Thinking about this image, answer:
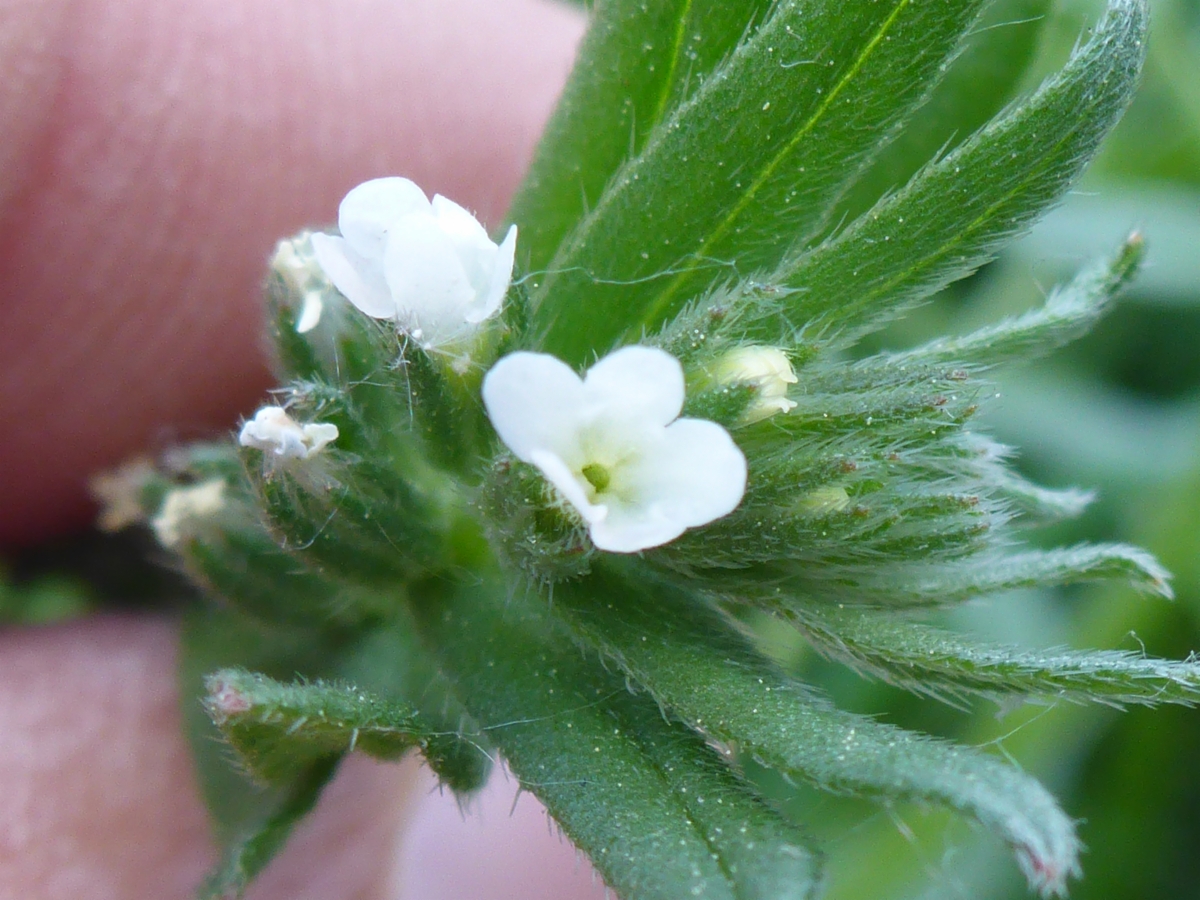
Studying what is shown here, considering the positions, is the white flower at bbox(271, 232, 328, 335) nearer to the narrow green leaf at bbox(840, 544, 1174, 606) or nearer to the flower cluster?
the flower cluster

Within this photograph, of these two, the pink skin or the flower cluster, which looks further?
the pink skin

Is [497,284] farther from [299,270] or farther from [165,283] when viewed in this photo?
[165,283]

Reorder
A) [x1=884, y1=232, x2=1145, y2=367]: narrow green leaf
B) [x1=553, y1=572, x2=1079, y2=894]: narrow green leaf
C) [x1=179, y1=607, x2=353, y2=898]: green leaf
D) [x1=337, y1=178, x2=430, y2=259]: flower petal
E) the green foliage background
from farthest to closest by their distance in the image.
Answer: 1. the green foliage background
2. [x1=179, y1=607, x2=353, y2=898]: green leaf
3. [x1=884, y1=232, x2=1145, y2=367]: narrow green leaf
4. [x1=337, y1=178, x2=430, y2=259]: flower petal
5. [x1=553, y1=572, x2=1079, y2=894]: narrow green leaf

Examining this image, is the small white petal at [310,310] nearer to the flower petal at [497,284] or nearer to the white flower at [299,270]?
the white flower at [299,270]

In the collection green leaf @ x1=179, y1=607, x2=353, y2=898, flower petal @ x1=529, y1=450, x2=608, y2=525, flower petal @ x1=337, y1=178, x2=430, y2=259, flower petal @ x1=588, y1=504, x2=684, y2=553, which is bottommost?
green leaf @ x1=179, y1=607, x2=353, y2=898

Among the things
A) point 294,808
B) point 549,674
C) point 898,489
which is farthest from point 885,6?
point 294,808

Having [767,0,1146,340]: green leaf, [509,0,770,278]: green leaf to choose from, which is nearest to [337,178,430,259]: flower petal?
[509,0,770,278]: green leaf
